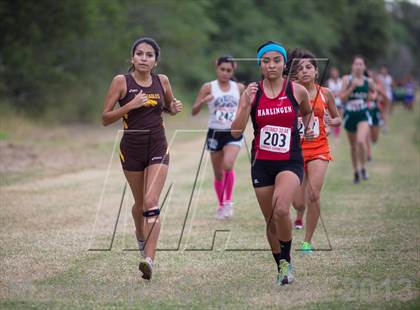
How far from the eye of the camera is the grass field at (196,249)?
21.0ft

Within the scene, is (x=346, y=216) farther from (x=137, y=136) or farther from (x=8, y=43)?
(x=8, y=43)

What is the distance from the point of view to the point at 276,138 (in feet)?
22.6

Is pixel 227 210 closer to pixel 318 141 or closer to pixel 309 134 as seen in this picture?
pixel 318 141

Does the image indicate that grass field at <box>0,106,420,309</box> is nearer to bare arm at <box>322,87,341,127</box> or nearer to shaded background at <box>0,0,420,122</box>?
bare arm at <box>322,87,341,127</box>

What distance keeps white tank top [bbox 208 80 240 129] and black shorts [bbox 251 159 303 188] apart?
14.2 ft

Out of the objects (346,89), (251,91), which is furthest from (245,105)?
(346,89)

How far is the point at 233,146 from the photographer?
37.0 ft

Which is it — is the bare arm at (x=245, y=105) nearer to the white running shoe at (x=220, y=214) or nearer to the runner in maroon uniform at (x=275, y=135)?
the runner in maroon uniform at (x=275, y=135)

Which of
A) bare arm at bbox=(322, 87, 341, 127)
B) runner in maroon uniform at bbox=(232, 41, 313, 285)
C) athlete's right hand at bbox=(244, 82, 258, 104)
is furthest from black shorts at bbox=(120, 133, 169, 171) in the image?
bare arm at bbox=(322, 87, 341, 127)

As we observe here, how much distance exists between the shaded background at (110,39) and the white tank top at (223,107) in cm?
318

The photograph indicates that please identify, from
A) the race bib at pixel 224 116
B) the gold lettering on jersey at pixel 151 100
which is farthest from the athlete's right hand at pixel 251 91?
the race bib at pixel 224 116

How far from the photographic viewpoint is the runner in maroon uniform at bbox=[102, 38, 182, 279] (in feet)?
23.5

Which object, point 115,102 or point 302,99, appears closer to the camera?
point 302,99

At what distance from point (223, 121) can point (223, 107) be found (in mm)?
212
